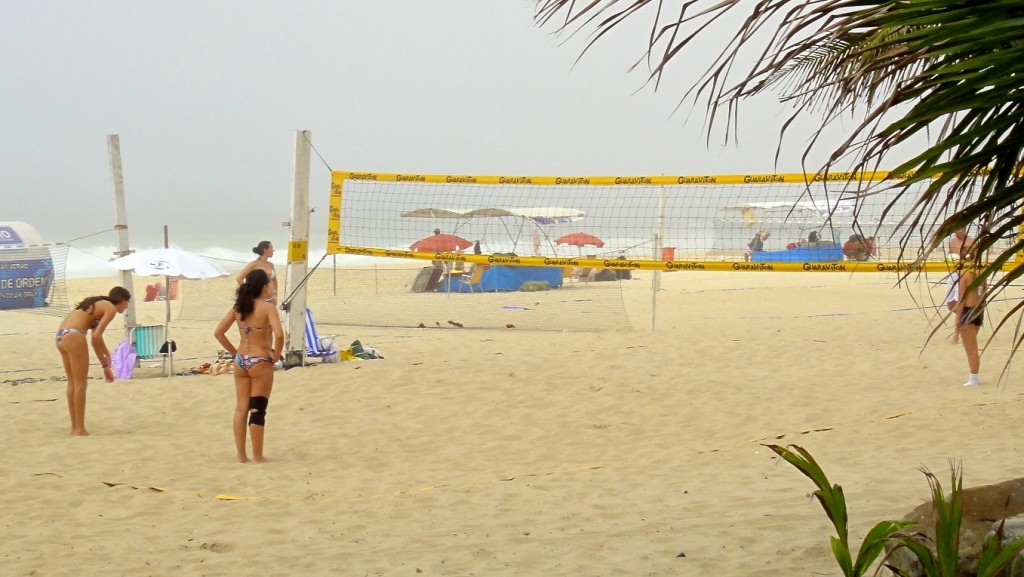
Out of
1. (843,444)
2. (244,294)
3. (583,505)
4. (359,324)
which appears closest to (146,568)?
(583,505)

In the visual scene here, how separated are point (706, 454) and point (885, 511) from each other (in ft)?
5.56

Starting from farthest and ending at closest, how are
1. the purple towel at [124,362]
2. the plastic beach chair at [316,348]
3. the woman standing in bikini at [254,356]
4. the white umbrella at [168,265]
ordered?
the plastic beach chair at [316,348] → the purple towel at [124,362] → the white umbrella at [168,265] → the woman standing in bikini at [254,356]

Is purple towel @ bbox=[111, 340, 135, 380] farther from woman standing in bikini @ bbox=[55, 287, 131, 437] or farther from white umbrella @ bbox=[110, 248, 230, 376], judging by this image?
woman standing in bikini @ bbox=[55, 287, 131, 437]

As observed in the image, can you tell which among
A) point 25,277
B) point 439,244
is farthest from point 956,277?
point 25,277

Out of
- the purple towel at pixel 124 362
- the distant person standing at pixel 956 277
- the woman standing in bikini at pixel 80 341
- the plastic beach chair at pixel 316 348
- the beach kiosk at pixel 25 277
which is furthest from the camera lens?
the beach kiosk at pixel 25 277

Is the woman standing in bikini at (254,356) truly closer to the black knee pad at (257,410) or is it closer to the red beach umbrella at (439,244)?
the black knee pad at (257,410)

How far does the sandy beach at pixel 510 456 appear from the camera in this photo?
3.81 metres

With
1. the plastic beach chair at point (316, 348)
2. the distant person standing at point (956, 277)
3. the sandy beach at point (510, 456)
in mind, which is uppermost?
the distant person standing at point (956, 277)

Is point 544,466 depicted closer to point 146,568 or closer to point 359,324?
point 146,568

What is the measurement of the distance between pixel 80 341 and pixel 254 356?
5.40ft

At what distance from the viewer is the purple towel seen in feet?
29.6

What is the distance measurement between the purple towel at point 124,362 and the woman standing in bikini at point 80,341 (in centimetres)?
237

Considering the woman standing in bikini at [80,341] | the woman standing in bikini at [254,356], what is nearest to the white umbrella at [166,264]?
the woman standing in bikini at [80,341]

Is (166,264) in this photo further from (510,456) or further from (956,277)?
(956,277)
